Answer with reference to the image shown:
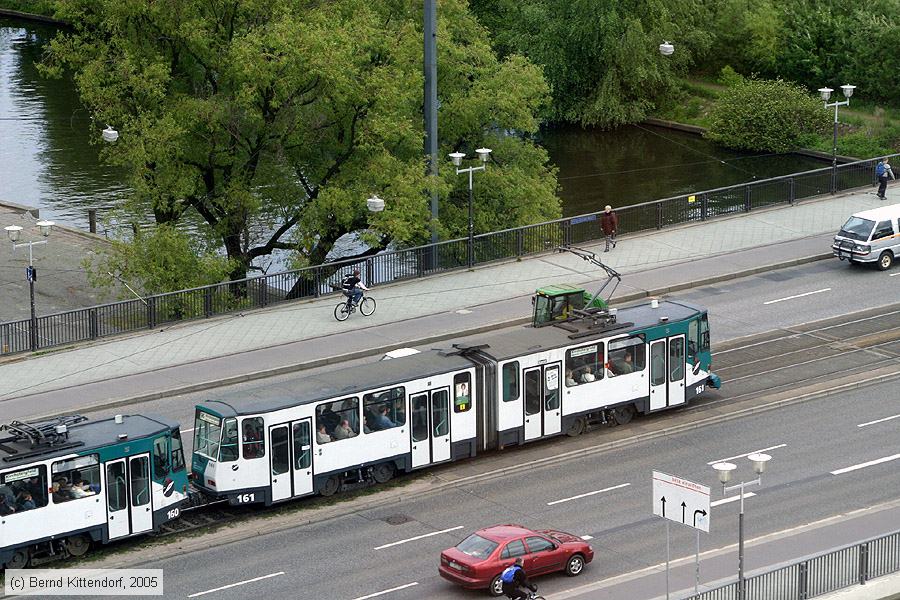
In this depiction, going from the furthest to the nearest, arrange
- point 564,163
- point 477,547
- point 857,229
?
point 564,163, point 857,229, point 477,547

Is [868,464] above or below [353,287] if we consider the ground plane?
below

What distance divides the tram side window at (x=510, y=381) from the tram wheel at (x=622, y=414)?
333 cm

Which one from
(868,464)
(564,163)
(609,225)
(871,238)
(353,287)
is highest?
(609,225)

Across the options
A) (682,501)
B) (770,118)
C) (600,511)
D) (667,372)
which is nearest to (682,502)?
(682,501)

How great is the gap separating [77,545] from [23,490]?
186cm

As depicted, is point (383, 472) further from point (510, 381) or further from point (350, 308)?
point (350, 308)

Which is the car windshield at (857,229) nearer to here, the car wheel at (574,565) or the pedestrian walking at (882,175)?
the pedestrian walking at (882,175)

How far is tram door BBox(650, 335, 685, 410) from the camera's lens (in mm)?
38938

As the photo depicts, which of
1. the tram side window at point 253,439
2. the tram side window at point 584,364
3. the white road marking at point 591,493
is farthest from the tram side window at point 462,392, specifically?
the tram side window at point 253,439

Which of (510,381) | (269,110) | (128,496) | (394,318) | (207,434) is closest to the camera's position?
(128,496)

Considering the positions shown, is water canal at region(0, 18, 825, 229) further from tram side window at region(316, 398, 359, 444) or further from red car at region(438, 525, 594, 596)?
red car at region(438, 525, 594, 596)

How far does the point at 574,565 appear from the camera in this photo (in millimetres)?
29859

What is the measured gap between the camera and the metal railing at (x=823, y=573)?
87.5ft

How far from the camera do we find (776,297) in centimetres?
4875
